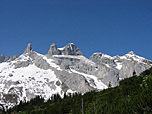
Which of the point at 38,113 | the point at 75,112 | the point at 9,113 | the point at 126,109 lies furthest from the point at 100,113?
the point at 9,113

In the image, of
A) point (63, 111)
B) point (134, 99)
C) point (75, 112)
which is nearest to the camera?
point (134, 99)

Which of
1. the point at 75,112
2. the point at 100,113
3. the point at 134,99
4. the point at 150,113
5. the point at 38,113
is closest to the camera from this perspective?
the point at 150,113

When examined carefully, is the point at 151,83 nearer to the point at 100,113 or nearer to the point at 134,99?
the point at 134,99

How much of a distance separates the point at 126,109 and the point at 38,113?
3980 inches

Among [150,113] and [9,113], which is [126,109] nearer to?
[150,113]

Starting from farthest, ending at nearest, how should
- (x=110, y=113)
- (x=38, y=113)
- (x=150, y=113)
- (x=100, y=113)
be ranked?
(x=38, y=113) < (x=100, y=113) < (x=110, y=113) < (x=150, y=113)

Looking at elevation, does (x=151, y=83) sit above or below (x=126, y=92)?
below

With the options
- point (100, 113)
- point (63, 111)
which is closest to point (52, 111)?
point (63, 111)

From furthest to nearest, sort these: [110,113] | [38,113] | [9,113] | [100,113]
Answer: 1. [9,113]
2. [38,113]
3. [100,113]
4. [110,113]

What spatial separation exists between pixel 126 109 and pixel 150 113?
5306mm

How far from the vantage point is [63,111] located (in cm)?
11600

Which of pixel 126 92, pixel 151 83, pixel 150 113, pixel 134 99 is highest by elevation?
pixel 126 92

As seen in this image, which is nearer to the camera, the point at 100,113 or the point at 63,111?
the point at 100,113

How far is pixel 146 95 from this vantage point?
30.8 meters
